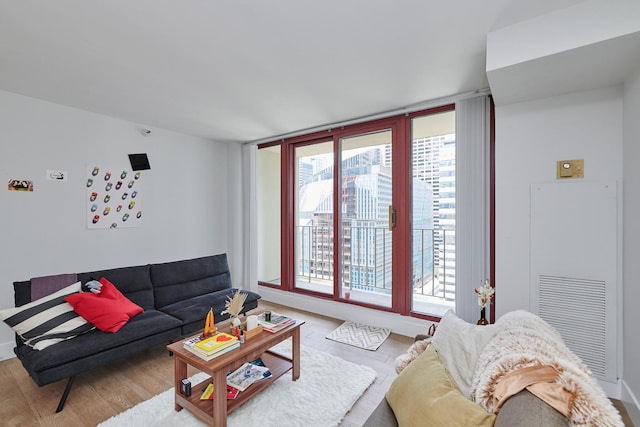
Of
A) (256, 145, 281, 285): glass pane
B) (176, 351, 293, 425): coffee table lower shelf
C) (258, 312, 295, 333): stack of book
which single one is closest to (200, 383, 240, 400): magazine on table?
(176, 351, 293, 425): coffee table lower shelf

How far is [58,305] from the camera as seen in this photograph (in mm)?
2230

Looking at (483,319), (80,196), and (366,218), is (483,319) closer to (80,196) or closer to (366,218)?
(366,218)

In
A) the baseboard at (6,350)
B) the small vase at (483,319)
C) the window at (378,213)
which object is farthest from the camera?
the window at (378,213)

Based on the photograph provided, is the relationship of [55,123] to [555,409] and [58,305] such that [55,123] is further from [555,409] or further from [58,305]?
[555,409]

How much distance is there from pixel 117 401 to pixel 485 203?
3.31 m

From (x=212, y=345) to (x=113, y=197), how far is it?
2550mm

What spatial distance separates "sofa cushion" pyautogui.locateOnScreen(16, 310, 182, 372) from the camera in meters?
1.90

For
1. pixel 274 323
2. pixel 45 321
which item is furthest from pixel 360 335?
pixel 45 321

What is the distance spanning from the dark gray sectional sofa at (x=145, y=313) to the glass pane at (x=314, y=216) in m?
1.34

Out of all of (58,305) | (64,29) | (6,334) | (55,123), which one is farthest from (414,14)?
(6,334)

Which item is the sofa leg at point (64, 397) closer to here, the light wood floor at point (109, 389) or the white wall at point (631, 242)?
the light wood floor at point (109, 389)

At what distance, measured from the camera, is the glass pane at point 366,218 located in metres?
3.55

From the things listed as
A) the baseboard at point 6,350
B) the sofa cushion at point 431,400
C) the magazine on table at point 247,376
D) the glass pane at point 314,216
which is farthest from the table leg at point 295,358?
the baseboard at point 6,350

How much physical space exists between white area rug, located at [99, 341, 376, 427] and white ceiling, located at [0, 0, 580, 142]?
2.41 metres
